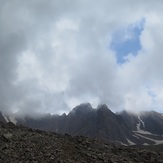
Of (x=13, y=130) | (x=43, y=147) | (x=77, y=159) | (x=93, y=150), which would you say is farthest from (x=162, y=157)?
(x=13, y=130)

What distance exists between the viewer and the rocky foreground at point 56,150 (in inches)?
1157

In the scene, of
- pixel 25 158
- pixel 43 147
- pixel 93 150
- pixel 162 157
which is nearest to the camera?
pixel 25 158

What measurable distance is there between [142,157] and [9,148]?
46.6 ft

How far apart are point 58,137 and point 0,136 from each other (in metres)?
6.68

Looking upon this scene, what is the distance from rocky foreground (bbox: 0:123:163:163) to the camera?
1157 inches

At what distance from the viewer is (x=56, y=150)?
31219 millimetres

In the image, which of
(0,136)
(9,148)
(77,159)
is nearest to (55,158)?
(77,159)

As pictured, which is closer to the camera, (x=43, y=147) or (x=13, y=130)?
(x=43, y=147)

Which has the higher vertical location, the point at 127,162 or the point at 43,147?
the point at 43,147

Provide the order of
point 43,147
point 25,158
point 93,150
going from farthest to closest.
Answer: point 93,150 < point 43,147 < point 25,158

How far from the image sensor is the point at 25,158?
28891 mm

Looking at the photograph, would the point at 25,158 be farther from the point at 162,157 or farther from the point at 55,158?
the point at 162,157

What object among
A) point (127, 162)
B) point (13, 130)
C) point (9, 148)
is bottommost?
point (127, 162)

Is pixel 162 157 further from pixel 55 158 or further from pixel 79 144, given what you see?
pixel 55 158
